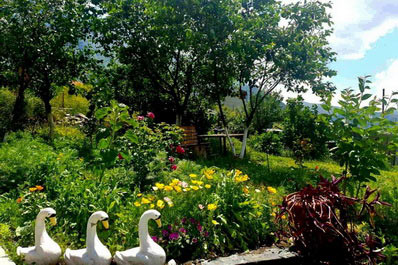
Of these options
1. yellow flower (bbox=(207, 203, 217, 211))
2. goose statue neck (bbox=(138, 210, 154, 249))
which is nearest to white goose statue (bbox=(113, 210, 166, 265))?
goose statue neck (bbox=(138, 210, 154, 249))

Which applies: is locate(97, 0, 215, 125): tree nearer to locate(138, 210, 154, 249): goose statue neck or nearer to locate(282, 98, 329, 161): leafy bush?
locate(282, 98, 329, 161): leafy bush

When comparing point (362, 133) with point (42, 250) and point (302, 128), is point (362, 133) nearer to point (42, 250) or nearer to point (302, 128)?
point (42, 250)

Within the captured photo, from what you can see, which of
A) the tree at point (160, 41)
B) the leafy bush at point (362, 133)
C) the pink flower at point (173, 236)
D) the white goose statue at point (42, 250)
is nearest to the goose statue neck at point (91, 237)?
the white goose statue at point (42, 250)

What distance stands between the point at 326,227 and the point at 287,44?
681 cm

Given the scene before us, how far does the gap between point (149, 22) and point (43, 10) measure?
2.55 m

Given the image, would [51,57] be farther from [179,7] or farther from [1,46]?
[179,7]

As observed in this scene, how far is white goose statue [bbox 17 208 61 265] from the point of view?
2.25m

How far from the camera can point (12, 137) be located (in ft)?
23.4

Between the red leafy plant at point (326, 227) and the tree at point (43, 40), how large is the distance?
6448mm

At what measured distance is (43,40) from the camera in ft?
22.4

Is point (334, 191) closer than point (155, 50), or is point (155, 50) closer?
point (334, 191)

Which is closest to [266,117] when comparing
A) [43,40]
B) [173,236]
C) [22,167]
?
[43,40]

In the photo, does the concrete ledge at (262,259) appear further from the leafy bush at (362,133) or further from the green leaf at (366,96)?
the green leaf at (366,96)

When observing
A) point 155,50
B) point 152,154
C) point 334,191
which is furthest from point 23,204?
point 155,50
